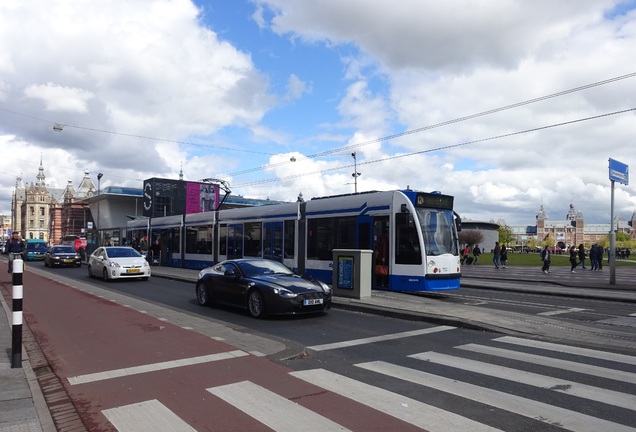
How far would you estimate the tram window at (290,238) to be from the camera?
19.6 m

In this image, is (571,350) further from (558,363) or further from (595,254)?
(595,254)

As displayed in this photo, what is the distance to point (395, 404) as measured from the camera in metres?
5.21

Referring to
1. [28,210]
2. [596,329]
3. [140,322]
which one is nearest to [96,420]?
[140,322]

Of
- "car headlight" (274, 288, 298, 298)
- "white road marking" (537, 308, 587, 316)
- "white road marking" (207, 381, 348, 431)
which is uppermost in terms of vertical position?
"car headlight" (274, 288, 298, 298)

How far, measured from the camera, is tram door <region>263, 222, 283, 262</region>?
66.9ft

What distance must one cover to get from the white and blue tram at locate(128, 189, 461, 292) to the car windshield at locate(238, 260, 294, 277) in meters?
4.22

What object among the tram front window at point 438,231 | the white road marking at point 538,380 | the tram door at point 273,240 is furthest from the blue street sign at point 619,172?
the white road marking at point 538,380

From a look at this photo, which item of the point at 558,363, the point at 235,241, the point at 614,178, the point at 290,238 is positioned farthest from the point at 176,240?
the point at 558,363

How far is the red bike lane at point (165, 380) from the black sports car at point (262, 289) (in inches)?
85.0

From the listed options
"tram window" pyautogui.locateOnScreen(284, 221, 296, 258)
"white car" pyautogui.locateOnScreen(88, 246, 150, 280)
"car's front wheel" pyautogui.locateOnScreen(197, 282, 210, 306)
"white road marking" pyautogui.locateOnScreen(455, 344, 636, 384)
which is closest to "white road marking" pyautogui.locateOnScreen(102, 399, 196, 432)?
"white road marking" pyautogui.locateOnScreen(455, 344, 636, 384)

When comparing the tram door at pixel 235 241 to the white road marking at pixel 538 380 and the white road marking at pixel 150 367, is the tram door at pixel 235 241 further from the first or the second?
the white road marking at pixel 538 380

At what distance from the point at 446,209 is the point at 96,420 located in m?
13.2

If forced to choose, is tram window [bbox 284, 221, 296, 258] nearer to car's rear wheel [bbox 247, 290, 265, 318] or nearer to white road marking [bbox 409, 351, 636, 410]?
car's rear wheel [bbox 247, 290, 265, 318]

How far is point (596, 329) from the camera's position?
989cm
